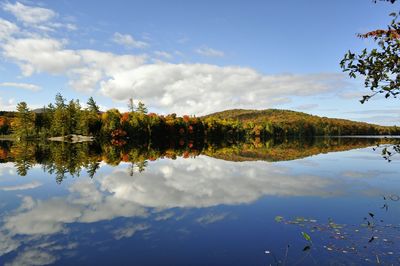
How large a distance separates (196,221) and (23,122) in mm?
129110

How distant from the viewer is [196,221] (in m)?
20.0

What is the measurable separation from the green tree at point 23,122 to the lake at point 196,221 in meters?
105

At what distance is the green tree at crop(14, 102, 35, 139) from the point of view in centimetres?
13062

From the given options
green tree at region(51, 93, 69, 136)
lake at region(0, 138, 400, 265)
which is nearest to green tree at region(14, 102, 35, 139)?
green tree at region(51, 93, 69, 136)

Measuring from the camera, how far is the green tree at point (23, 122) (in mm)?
130625

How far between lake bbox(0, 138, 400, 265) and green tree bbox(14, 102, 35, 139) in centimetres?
10540

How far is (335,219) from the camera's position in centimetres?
2025

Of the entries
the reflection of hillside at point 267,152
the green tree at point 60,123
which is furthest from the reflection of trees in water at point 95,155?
the green tree at point 60,123

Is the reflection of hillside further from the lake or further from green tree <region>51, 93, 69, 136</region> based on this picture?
green tree <region>51, 93, 69, 136</region>

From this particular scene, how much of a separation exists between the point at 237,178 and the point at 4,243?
25.3m

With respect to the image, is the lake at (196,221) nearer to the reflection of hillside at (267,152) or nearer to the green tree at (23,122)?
the reflection of hillside at (267,152)

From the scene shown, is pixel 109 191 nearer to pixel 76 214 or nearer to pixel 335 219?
pixel 76 214

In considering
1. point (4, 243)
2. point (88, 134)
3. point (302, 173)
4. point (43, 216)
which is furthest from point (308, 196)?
point (88, 134)

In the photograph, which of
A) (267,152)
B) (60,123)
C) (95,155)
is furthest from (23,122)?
(267,152)
